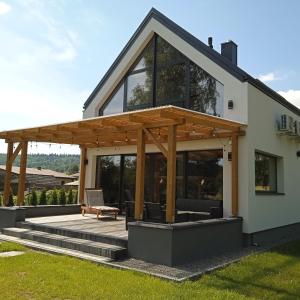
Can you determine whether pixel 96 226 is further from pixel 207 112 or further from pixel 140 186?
pixel 207 112

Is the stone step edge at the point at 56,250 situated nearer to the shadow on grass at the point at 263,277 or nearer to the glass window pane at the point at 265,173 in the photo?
the shadow on grass at the point at 263,277

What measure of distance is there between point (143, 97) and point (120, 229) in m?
5.48

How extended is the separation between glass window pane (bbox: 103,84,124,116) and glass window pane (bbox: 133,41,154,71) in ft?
3.62

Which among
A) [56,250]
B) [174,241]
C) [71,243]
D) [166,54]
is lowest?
[56,250]

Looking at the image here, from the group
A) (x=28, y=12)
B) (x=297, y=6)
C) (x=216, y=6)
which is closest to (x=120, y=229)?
(x=28, y=12)

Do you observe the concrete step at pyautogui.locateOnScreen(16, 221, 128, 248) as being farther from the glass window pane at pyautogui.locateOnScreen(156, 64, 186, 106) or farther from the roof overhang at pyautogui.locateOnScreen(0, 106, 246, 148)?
the glass window pane at pyautogui.locateOnScreen(156, 64, 186, 106)

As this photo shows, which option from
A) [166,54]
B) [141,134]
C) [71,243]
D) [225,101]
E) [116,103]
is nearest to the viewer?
[71,243]

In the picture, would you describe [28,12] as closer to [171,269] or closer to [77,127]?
[77,127]

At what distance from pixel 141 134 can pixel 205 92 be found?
12.6 ft

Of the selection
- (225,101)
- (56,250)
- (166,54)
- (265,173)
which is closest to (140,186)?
(56,250)

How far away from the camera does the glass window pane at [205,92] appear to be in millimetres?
11602

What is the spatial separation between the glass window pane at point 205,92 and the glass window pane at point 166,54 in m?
0.71

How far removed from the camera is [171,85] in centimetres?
1288

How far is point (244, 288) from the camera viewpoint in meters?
6.09
